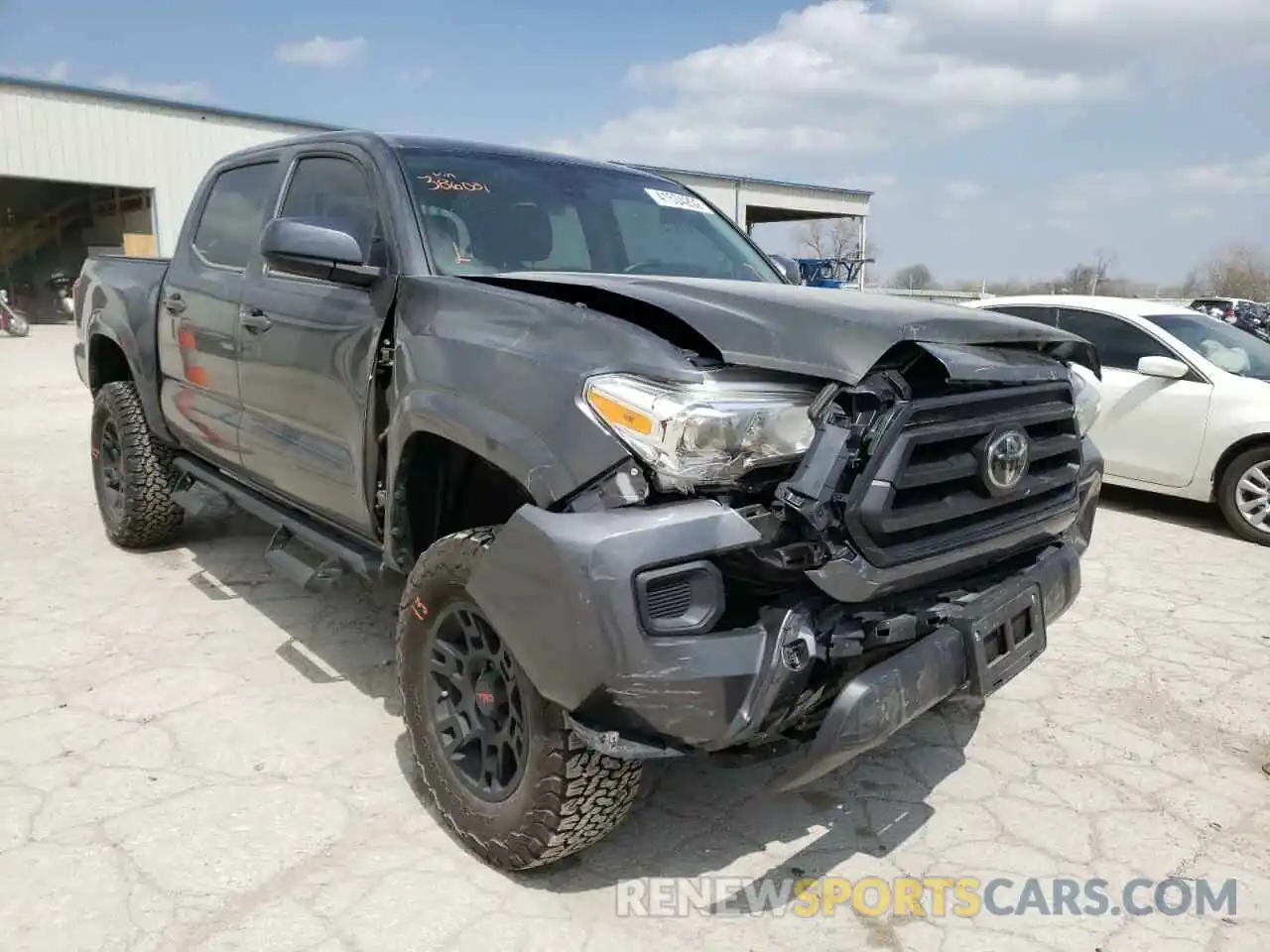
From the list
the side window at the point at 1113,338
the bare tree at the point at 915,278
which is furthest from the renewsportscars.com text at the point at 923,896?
the bare tree at the point at 915,278

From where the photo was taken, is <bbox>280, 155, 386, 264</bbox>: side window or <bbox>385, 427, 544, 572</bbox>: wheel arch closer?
<bbox>385, 427, 544, 572</bbox>: wheel arch

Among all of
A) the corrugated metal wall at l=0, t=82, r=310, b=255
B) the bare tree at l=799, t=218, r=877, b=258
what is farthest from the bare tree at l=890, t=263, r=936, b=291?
the corrugated metal wall at l=0, t=82, r=310, b=255

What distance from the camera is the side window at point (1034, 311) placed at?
24.7ft

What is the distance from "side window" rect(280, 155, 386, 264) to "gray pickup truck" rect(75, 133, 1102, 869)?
0.9 inches

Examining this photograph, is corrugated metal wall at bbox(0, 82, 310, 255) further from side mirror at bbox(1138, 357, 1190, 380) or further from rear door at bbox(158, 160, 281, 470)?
side mirror at bbox(1138, 357, 1190, 380)

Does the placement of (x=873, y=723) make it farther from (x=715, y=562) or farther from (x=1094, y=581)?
(x=1094, y=581)

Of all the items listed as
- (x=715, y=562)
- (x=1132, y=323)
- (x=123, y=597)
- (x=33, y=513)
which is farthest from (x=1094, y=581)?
(x=33, y=513)

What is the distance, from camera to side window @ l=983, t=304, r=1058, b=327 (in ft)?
24.7

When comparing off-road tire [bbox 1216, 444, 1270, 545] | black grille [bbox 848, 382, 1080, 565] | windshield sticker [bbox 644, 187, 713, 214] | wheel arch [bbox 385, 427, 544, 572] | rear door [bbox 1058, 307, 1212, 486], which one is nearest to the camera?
black grille [bbox 848, 382, 1080, 565]

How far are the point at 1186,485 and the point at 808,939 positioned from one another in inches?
219


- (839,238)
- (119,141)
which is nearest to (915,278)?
(839,238)

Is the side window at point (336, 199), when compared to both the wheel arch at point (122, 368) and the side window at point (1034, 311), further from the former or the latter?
the side window at point (1034, 311)

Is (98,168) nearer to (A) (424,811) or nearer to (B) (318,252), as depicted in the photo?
(B) (318,252)

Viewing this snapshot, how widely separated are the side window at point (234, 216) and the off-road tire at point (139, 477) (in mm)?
1059
